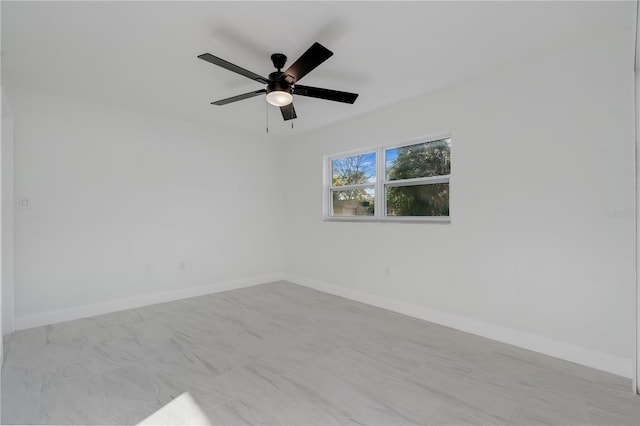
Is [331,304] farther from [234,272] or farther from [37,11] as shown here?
[37,11]

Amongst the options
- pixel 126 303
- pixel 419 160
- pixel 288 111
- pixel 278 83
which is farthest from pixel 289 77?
pixel 126 303

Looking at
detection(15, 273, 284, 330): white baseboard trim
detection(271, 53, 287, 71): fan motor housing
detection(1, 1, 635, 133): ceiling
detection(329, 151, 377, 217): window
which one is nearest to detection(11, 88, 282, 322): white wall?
detection(15, 273, 284, 330): white baseboard trim

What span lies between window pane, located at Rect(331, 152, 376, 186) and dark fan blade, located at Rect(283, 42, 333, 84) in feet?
6.97

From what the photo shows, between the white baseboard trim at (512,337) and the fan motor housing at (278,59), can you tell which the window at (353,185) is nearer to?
the white baseboard trim at (512,337)

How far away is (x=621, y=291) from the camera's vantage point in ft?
7.59

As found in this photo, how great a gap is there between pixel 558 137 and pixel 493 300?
5.02 ft

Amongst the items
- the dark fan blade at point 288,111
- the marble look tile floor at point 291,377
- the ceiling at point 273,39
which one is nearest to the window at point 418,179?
the ceiling at point 273,39

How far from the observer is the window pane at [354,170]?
4.34 m

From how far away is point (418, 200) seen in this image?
12.2 ft

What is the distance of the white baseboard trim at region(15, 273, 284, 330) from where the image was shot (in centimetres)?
331

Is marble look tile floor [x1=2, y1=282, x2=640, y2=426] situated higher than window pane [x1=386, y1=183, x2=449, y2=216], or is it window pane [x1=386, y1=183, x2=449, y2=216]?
window pane [x1=386, y1=183, x2=449, y2=216]

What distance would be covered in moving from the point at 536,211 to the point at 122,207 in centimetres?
449

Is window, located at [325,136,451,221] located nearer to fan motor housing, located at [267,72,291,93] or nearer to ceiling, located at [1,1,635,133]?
ceiling, located at [1,1,635,133]

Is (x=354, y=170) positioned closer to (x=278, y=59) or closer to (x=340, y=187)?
(x=340, y=187)
